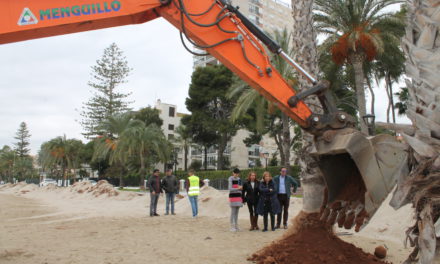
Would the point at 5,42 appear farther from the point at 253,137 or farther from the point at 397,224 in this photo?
the point at 253,137

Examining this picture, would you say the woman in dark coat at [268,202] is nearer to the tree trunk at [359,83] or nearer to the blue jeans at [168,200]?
the blue jeans at [168,200]

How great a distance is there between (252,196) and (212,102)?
104 ft

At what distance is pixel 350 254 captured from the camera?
5.58 m

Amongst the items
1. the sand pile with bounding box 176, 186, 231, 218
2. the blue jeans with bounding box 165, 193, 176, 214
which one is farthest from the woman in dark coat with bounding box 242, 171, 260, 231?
the blue jeans with bounding box 165, 193, 176, 214

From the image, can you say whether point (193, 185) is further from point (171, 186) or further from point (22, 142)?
point (22, 142)

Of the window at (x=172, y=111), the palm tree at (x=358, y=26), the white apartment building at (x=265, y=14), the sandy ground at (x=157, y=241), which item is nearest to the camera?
the sandy ground at (x=157, y=241)

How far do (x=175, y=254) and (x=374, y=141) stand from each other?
4.63m

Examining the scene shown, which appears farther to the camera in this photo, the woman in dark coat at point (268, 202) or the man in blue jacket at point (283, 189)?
the man in blue jacket at point (283, 189)

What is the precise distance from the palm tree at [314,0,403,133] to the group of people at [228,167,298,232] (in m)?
9.96

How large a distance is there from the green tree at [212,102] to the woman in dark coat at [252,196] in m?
28.4

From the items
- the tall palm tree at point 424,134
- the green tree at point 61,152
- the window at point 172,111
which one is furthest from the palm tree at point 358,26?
the window at point 172,111

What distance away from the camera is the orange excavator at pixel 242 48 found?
4125 mm

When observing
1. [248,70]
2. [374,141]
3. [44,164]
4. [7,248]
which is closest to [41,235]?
[7,248]

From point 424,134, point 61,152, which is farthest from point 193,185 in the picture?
point 61,152
